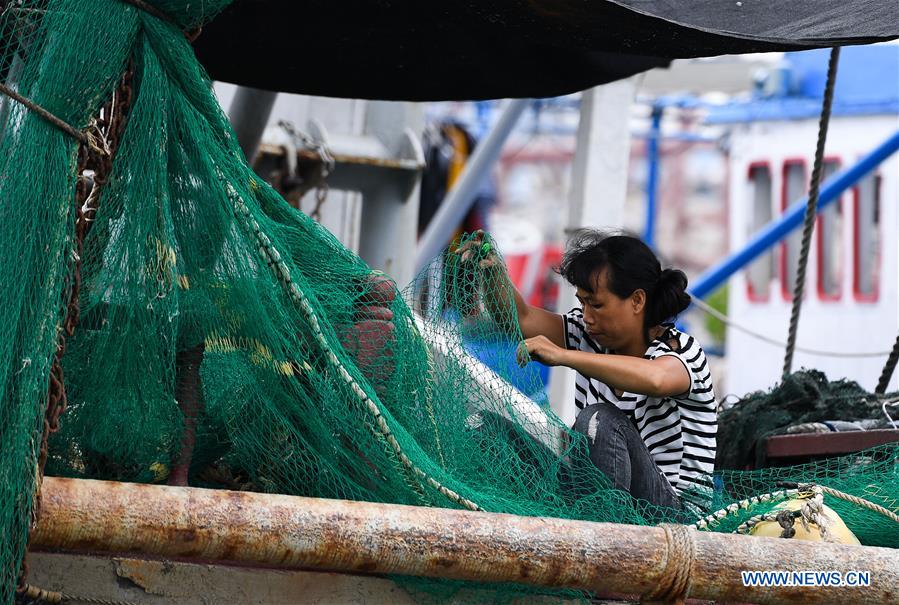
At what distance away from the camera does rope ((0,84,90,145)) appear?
2797 mm

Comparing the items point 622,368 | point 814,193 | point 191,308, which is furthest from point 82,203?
point 814,193

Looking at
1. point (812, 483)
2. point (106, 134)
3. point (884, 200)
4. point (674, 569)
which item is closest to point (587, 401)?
point (812, 483)

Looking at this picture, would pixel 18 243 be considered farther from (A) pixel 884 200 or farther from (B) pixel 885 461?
(A) pixel 884 200

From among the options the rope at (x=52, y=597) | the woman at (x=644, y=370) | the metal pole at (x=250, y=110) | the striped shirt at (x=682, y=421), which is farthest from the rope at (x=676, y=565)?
the metal pole at (x=250, y=110)

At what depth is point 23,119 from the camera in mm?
2875

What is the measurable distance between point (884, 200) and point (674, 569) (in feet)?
39.3

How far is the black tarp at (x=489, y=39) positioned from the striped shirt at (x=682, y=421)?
0.89 m

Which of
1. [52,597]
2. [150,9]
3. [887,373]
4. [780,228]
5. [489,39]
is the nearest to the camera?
[52,597]

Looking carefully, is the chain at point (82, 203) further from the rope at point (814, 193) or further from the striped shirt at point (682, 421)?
the rope at point (814, 193)

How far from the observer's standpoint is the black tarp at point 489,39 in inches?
135

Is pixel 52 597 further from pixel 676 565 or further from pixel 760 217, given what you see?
pixel 760 217

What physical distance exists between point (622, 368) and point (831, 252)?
11.6 metres

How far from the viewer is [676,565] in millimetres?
2973
